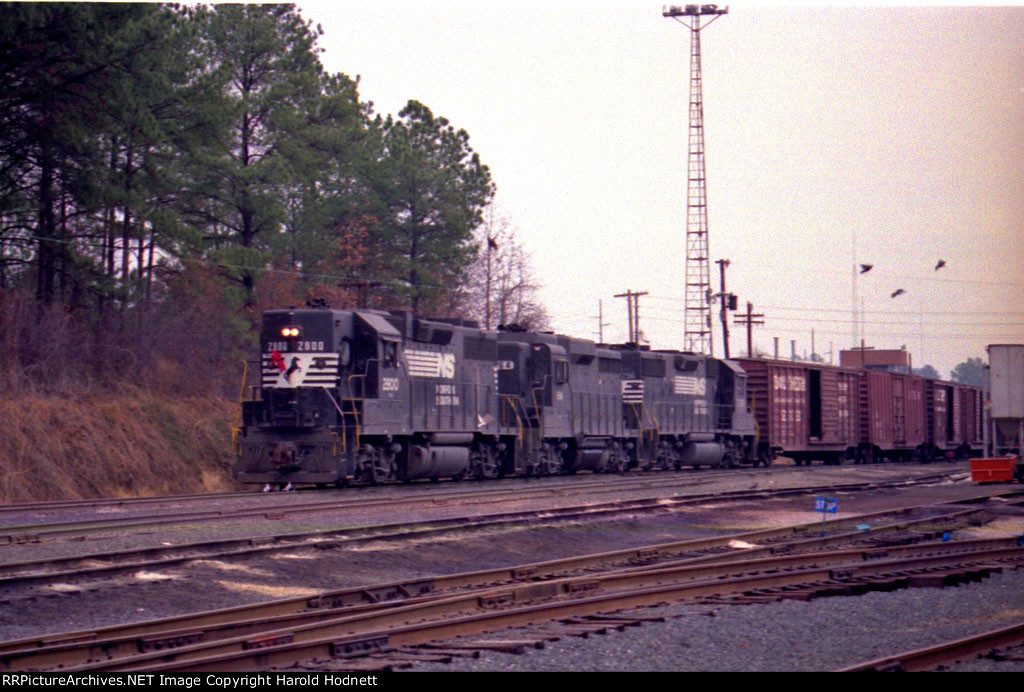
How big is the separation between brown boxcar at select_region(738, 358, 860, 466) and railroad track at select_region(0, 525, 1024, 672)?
22395 mm

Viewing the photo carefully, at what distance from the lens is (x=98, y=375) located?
87.8ft

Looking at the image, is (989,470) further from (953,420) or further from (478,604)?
(953,420)

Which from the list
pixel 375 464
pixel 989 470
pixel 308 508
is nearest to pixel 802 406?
pixel 989 470

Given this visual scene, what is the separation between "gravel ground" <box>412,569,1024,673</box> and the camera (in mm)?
6828

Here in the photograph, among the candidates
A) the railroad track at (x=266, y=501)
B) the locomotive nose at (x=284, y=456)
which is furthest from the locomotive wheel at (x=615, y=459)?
the locomotive nose at (x=284, y=456)

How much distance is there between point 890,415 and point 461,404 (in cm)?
2298

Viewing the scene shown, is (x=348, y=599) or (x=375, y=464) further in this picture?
(x=375, y=464)

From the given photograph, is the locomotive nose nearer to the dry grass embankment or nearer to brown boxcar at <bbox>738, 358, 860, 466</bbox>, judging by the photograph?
the dry grass embankment

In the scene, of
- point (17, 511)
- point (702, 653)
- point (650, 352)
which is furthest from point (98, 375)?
point (702, 653)

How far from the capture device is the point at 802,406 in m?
37.2

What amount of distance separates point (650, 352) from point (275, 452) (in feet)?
49.5

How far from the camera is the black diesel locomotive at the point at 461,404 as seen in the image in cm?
1997

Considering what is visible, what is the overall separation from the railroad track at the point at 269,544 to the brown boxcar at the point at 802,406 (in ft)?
59.8
